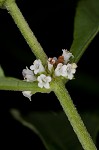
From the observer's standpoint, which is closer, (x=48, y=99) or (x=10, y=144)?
(x=10, y=144)

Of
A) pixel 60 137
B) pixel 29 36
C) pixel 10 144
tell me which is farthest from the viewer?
pixel 10 144

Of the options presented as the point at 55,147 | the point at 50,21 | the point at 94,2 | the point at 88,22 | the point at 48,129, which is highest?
the point at 50,21

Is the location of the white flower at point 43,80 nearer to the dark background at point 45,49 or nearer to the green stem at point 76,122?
the green stem at point 76,122

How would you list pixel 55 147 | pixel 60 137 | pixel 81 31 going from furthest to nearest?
1. pixel 60 137
2. pixel 55 147
3. pixel 81 31

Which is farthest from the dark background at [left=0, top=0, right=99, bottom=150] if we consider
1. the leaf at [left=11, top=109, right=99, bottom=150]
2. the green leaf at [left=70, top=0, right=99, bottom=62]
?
the green leaf at [left=70, top=0, right=99, bottom=62]

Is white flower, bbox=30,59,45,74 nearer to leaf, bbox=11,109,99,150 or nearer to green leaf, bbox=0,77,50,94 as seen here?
green leaf, bbox=0,77,50,94

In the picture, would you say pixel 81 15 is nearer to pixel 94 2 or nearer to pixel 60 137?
pixel 94 2

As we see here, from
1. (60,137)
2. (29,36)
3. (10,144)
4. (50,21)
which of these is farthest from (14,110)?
(29,36)
